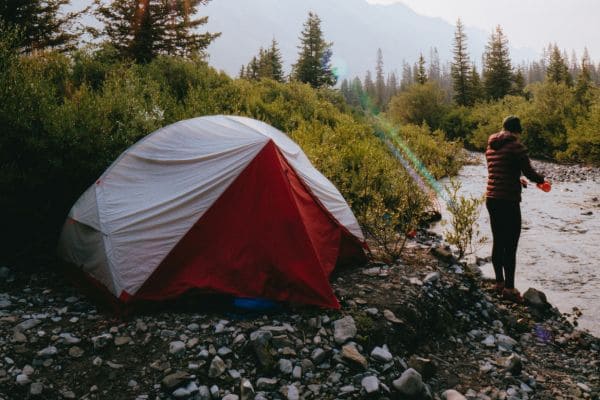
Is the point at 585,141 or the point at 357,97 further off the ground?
the point at 357,97

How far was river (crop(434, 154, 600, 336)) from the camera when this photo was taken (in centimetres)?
655

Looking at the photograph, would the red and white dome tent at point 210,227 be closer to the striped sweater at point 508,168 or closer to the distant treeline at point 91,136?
the distant treeline at point 91,136

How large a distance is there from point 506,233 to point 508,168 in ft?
3.16

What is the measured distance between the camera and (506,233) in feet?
20.0

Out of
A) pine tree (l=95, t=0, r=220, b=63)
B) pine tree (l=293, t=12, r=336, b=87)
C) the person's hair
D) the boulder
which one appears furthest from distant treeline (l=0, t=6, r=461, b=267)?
pine tree (l=293, t=12, r=336, b=87)

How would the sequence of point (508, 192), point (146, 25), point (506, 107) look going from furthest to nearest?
point (506, 107), point (146, 25), point (508, 192)

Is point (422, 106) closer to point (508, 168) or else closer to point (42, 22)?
point (42, 22)

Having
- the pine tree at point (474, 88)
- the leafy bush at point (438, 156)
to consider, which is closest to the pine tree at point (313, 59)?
the pine tree at point (474, 88)

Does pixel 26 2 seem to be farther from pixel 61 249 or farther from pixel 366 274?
pixel 366 274

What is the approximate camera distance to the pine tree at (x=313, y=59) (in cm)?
4488

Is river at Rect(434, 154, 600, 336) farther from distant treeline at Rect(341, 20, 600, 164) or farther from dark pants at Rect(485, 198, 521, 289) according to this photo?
distant treeline at Rect(341, 20, 600, 164)

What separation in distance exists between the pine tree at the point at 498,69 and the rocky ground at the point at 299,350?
159ft

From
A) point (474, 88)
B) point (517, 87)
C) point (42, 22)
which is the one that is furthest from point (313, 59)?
point (42, 22)

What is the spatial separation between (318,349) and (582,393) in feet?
8.64
